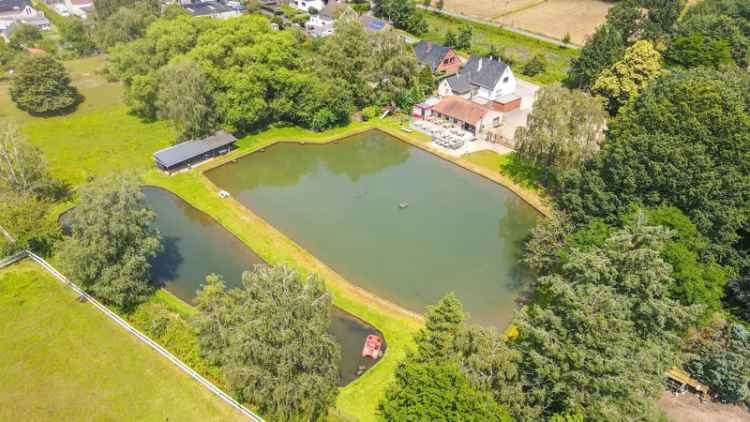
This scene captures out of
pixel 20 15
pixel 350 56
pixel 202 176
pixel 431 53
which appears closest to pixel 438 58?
pixel 431 53

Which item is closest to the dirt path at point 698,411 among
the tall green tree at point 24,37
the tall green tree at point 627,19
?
the tall green tree at point 627,19

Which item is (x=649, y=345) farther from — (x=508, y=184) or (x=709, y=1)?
(x=709, y=1)

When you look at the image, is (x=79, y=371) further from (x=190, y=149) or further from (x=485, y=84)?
(x=485, y=84)

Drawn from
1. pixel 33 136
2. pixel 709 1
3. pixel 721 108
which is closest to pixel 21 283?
pixel 33 136

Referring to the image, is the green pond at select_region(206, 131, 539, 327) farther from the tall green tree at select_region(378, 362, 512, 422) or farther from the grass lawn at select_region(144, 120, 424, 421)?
the tall green tree at select_region(378, 362, 512, 422)

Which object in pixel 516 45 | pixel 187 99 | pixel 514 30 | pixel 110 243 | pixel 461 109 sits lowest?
pixel 110 243
